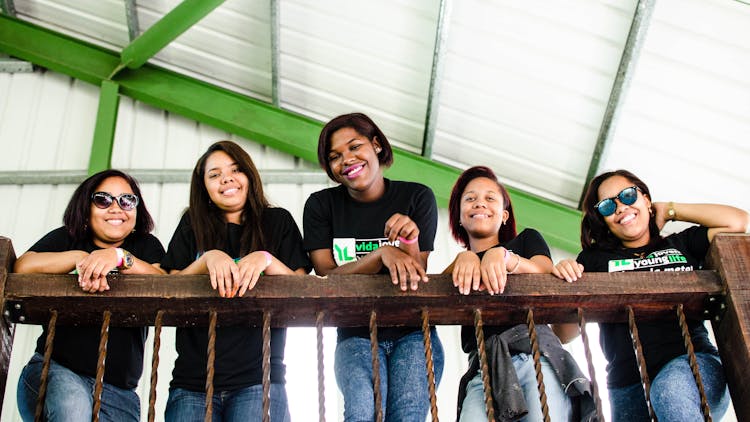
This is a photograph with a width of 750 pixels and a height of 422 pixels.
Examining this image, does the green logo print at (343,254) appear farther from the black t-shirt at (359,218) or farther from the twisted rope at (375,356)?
the twisted rope at (375,356)

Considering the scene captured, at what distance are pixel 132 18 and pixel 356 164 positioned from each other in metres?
3.85

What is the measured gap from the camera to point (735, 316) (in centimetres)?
241

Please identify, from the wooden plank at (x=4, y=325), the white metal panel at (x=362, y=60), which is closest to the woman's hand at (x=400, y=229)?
the wooden plank at (x=4, y=325)

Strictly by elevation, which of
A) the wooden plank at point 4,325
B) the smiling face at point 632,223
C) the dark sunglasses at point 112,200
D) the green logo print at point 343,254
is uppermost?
the dark sunglasses at point 112,200

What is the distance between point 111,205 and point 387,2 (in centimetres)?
308

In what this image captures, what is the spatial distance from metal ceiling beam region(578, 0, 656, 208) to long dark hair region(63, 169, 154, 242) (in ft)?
10.1

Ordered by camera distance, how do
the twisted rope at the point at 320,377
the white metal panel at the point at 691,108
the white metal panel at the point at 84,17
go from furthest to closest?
the white metal panel at the point at 84,17
the white metal panel at the point at 691,108
the twisted rope at the point at 320,377

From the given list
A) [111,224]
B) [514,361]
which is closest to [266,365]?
[514,361]

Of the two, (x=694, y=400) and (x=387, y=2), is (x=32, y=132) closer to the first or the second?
(x=387, y=2)

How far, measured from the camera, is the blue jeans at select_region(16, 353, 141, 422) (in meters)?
2.61

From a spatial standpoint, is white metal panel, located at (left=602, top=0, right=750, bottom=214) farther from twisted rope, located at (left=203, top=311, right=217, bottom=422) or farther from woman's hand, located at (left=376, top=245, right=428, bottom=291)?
twisted rope, located at (left=203, top=311, right=217, bottom=422)

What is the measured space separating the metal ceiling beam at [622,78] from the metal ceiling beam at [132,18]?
328 cm

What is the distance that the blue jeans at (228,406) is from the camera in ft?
8.76

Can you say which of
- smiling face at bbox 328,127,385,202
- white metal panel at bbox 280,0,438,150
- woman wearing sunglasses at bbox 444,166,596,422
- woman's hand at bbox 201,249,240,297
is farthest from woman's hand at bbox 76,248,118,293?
white metal panel at bbox 280,0,438,150
